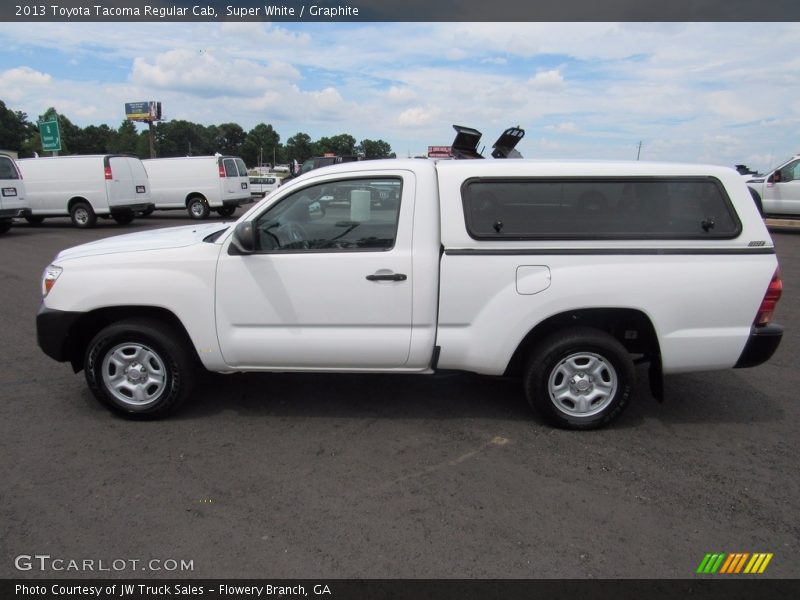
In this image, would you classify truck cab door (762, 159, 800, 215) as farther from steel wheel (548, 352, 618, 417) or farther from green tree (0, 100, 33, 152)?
green tree (0, 100, 33, 152)

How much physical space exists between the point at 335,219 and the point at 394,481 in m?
1.78

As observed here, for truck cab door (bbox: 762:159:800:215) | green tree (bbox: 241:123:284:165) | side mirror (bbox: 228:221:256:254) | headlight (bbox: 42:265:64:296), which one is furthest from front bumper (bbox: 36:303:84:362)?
green tree (bbox: 241:123:284:165)

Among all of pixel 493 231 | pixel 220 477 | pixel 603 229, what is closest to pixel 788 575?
pixel 603 229

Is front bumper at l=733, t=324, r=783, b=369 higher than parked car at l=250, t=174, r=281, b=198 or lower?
lower

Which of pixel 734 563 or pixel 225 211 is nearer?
pixel 734 563

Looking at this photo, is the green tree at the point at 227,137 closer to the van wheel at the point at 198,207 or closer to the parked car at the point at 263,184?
the parked car at the point at 263,184

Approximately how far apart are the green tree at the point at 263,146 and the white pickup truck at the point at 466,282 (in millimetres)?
118979

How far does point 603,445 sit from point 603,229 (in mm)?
1441

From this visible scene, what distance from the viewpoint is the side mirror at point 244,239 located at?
3.82 m

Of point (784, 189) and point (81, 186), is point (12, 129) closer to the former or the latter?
point (81, 186)

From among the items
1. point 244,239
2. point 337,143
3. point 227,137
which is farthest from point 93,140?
point 244,239

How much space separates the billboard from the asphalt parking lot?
196 ft

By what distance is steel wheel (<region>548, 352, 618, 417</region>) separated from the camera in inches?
157

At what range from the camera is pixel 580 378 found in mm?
4012
